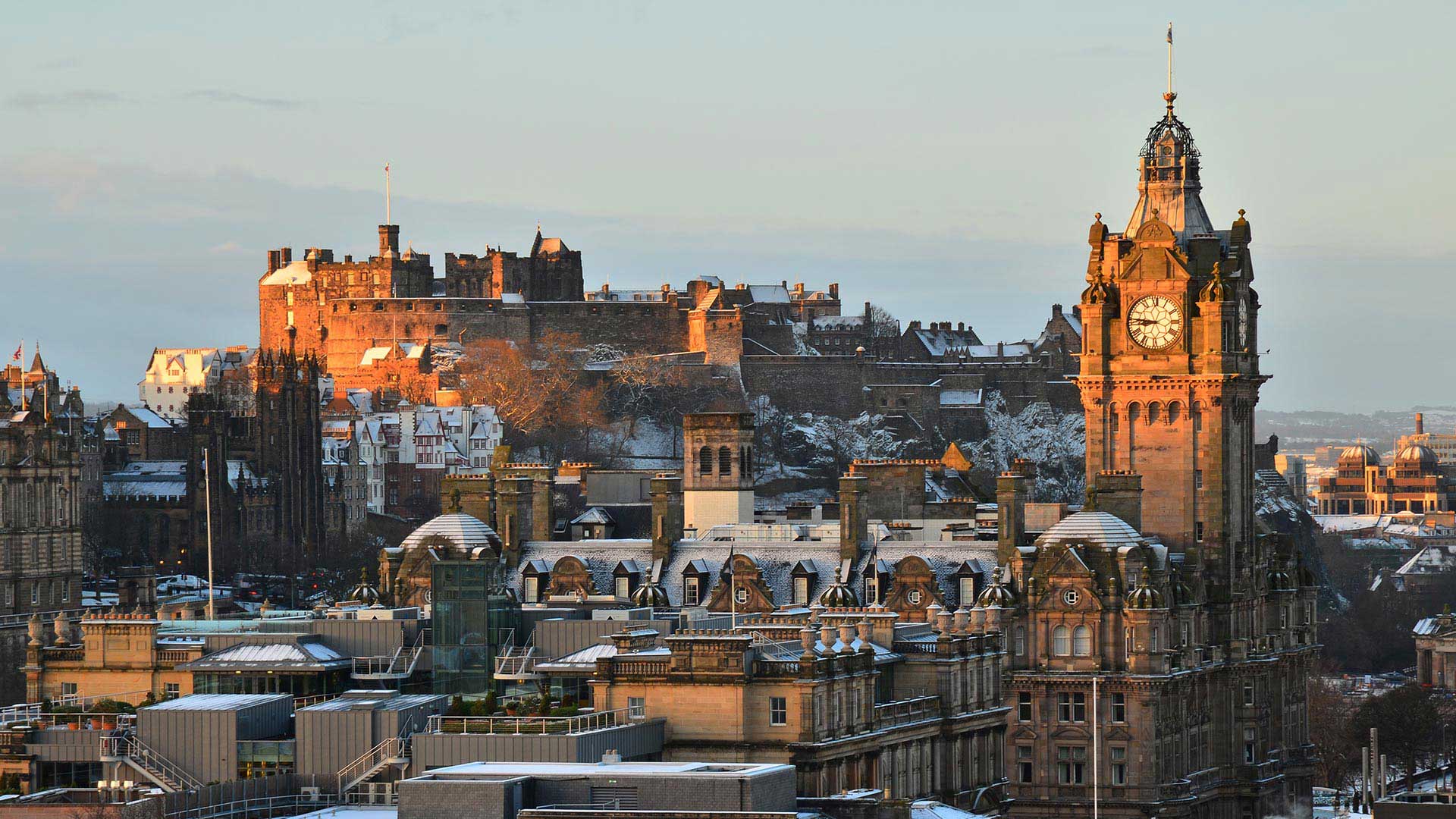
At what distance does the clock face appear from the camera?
14112 cm

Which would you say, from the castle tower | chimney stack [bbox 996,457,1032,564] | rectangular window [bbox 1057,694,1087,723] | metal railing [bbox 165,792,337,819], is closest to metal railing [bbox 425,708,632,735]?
metal railing [bbox 165,792,337,819]

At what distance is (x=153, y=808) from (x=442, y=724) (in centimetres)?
844

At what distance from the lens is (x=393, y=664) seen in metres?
106

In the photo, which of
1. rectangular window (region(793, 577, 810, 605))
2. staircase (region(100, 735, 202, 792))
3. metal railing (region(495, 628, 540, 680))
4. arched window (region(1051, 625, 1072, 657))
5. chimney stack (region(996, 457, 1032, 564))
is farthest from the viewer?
rectangular window (region(793, 577, 810, 605))

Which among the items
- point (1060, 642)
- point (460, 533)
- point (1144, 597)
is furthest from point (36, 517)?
point (1144, 597)

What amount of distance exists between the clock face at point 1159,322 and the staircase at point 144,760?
5455 centimetres

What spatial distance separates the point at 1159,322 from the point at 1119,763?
57.9ft

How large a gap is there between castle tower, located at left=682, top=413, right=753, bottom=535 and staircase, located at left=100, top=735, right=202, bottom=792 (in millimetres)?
54364

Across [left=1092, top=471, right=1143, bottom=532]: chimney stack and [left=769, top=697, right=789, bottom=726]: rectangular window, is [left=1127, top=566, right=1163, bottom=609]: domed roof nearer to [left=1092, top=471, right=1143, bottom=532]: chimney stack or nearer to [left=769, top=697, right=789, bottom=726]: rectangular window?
[left=1092, top=471, right=1143, bottom=532]: chimney stack

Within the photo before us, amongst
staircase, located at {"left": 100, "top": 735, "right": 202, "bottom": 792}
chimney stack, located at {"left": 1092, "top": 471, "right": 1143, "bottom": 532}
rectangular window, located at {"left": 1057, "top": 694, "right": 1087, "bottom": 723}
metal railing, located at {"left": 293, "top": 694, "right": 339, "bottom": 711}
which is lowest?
rectangular window, located at {"left": 1057, "top": 694, "right": 1087, "bottom": 723}

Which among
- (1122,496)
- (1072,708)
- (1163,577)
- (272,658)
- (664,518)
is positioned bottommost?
(1072,708)

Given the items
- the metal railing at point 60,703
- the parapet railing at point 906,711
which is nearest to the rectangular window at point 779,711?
the parapet railing at point 906,711

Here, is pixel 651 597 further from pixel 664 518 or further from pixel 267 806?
pixel 267 806

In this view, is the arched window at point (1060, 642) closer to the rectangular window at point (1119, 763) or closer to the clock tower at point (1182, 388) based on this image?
the rectangular window at point (1119, 763)
